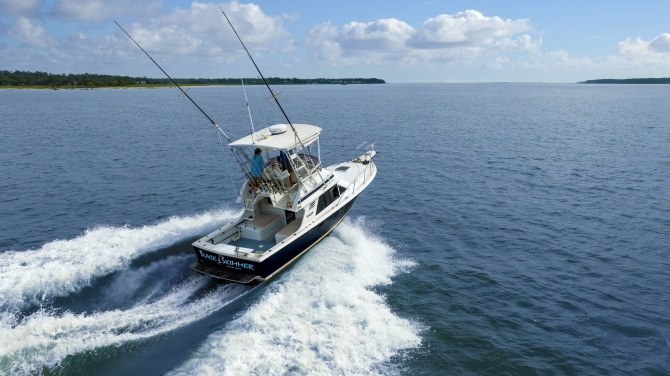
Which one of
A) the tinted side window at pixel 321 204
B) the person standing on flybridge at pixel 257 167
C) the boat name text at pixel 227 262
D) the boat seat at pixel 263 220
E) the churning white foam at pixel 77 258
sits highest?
the person standing on flybridge at pixel 257 167

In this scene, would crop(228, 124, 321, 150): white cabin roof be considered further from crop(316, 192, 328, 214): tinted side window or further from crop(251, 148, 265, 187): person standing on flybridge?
crop(316, 192, 328, 214): tinted side window

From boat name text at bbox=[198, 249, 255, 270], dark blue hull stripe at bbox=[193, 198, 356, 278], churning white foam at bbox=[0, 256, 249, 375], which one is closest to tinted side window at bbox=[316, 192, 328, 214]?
dark blue hull stripe at bbox=[193, 198, 356, 278]

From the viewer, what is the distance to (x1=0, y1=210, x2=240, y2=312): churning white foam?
495 inches

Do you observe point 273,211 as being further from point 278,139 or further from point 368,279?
point 368,279

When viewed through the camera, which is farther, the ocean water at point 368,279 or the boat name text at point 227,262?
the boat name text at point 227,262

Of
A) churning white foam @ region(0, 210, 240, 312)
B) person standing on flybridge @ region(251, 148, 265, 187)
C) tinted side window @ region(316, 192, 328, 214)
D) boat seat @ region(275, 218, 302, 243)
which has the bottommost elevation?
churning white foam @ region(0, 210, 240, 312)

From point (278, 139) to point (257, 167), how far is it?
1.35 meters

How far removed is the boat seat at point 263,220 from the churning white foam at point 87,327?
3265 mm

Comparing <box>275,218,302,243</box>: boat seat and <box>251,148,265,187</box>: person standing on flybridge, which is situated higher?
<box>251,148,265,187</box>: person standing on flybridge

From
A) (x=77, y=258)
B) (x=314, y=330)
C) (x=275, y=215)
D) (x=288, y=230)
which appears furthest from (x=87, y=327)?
(x=275, y=215)

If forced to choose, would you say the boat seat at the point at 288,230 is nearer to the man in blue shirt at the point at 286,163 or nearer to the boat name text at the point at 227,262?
the man in blue shirt at the point at 286,163

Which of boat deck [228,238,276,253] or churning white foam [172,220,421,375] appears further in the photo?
boat deck [228,238,276,253]

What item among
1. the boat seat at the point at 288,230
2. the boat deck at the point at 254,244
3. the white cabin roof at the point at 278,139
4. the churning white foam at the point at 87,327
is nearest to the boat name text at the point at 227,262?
the churning white foam at the point at 87,327

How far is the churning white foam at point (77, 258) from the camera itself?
41.2 feet
